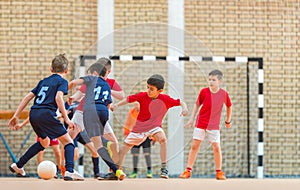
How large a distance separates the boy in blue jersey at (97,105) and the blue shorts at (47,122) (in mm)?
633

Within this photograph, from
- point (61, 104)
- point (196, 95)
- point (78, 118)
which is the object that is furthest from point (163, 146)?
point (196, 95)

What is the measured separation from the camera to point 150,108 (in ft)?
37.7

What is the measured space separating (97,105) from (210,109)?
1.99m

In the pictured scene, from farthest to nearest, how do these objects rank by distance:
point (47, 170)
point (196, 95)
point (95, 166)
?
point (196, 95)
point (95, 166)
point (47, 170)

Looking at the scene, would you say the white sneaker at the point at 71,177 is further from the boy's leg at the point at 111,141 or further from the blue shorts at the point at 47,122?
the boy's leg at the point at 111,141

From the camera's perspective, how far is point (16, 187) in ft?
30.6

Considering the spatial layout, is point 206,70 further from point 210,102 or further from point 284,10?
point 210,102

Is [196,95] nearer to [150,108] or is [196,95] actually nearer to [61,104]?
[150,108]

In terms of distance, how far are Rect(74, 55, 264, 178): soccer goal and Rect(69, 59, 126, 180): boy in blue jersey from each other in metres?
3.69

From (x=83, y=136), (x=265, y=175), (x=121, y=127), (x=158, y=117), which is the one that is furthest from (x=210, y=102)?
(x=265, y=175)

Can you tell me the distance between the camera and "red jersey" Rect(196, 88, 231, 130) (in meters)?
12.2

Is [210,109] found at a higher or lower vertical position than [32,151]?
higher

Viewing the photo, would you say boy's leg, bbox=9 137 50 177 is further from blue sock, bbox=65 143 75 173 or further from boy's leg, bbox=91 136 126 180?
boy's leg, bbox=91 136 126 180

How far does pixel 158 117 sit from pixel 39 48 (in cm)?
486
